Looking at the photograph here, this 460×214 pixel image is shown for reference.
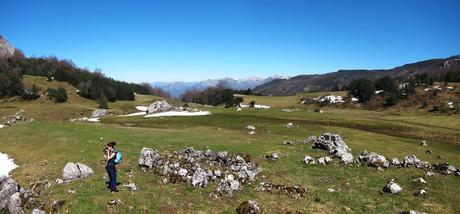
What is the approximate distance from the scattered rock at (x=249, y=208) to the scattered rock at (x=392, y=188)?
10.9m

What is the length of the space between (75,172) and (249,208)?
15409mm

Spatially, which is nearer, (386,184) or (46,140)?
(386,184)

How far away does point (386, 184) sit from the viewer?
30.1 meters

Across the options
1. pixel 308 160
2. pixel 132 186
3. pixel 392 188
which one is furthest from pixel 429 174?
pixel 132 186

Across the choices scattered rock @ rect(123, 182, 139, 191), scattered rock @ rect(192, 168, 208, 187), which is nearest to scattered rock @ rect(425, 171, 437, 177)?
scattered rock @ rect(192, 168, 208, 187)

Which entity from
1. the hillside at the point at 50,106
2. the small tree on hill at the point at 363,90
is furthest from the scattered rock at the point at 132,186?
the small tree on hill at the point at 363,90

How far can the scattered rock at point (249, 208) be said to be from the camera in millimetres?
24750

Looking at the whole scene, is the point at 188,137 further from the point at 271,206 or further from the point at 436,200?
the point at 436,200

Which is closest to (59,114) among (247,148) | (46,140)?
(46,140)

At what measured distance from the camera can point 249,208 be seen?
2486 cm

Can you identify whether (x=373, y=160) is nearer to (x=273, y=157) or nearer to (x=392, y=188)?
(x=392, y=188)

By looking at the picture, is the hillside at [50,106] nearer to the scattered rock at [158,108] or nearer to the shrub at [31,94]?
the shrub at [31,94]

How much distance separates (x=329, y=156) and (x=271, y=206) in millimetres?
13121

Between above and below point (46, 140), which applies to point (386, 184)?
below
